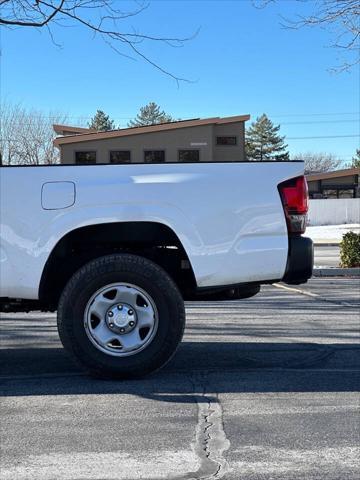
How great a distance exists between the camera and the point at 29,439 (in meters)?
3.40

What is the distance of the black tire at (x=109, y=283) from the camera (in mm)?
4320

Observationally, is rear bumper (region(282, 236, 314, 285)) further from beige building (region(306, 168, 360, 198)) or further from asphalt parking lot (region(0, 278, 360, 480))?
beige building (region(306, 168, 360, 198))

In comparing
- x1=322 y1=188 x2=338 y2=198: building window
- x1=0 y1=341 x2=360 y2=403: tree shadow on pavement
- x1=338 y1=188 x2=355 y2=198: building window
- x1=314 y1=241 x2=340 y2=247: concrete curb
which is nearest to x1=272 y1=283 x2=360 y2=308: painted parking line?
x1=0 y1=341 x2=360 y2=403: tree shadow on pavement

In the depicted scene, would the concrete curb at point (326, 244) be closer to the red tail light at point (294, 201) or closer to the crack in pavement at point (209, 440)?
the red tail light at point (294, 201)

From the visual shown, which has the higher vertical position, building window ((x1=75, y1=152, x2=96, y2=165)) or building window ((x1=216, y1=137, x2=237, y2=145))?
building window ((x1=216, y1=137, x2=237, y2=145))

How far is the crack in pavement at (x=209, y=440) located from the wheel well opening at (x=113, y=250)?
1018mm

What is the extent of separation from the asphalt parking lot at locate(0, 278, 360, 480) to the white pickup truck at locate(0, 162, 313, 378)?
0.45 metres

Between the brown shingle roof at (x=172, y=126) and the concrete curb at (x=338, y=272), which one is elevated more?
the brown shingle roof at (x=172, y=126)

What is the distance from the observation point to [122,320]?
14.3 ft

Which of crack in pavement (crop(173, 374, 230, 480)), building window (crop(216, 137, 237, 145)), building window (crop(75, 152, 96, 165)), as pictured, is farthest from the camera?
building window (crop(216, 137, 237, 145))

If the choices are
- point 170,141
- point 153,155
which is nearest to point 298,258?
point 153,155

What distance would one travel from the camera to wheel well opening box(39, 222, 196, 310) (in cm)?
452

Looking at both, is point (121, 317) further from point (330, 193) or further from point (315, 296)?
point (330, 193)

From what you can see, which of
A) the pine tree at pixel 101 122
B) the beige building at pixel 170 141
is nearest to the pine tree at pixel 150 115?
the pine tree at pixel 101 122
